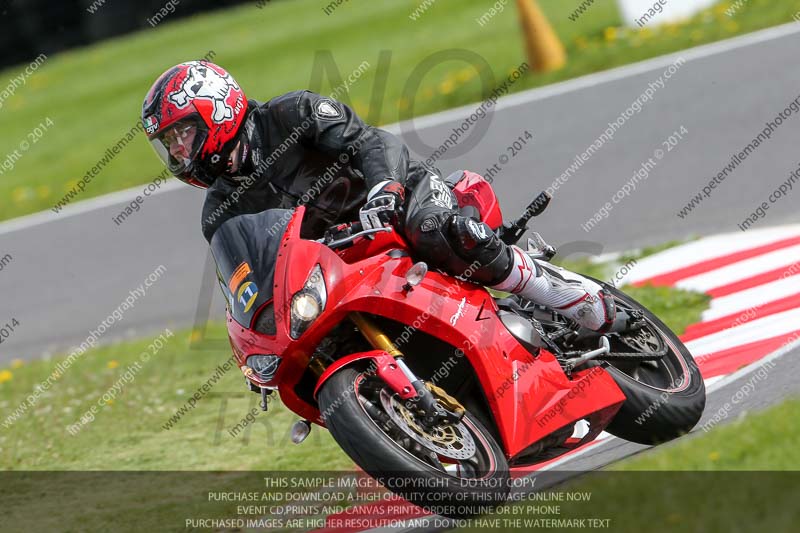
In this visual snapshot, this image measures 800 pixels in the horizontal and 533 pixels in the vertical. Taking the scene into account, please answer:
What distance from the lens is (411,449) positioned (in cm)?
422

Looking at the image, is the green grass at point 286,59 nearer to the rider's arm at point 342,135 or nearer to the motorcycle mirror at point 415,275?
the rider's arm at point 342,135

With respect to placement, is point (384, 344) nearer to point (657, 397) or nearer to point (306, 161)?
point (306, 161)

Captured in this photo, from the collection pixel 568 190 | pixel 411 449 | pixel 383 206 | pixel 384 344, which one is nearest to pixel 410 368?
pixel 384 344

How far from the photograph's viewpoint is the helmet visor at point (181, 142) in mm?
4891

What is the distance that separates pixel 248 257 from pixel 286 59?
47.8ft

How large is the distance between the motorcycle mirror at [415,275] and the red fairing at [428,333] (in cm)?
2

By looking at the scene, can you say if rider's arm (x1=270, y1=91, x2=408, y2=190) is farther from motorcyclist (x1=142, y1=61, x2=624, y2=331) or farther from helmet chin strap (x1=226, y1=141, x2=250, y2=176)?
helmet chin strap (x1=226, y1=141, x2=250, y2=176)

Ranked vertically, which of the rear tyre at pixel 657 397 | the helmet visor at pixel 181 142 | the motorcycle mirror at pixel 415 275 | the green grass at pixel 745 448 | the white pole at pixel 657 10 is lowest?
the white pole at pixel 657 10

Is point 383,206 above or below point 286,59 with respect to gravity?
above

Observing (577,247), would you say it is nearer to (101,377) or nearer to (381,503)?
(381,503)

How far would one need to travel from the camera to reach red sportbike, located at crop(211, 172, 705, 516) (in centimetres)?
422

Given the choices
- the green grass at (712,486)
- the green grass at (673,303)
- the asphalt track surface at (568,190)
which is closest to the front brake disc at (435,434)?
the green grass at (712,486)

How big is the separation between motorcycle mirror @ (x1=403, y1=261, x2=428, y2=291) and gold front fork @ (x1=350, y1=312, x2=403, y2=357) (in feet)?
0.66

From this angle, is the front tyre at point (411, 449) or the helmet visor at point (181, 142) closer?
the front tyre at point (411, 449)
